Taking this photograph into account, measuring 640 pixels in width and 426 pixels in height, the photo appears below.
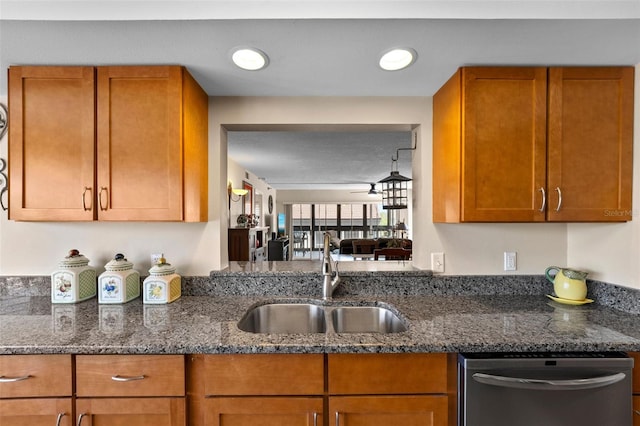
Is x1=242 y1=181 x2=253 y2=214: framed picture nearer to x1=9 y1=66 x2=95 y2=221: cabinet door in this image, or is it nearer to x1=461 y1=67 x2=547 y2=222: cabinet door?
x1=9 y1=66 x2=95 y2=221: cabinet door

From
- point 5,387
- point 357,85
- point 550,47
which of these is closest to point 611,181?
point 550,47

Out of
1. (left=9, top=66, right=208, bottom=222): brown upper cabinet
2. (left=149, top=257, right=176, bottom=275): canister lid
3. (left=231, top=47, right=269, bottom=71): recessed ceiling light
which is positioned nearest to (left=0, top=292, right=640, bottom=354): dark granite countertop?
(left=149, top=257, right=176, bottom=275): canister lid

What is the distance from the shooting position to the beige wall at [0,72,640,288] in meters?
1.71

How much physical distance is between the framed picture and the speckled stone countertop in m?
3.45

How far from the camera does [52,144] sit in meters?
1.39

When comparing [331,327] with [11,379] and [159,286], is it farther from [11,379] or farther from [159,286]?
[11,379]

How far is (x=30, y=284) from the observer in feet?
5.48

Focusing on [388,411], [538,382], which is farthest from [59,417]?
[538,382]

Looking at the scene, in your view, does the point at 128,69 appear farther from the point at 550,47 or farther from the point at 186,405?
the point at 550,47

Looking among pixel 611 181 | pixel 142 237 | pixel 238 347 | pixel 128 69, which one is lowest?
pixel 238 347

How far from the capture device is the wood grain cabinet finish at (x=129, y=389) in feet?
3.48

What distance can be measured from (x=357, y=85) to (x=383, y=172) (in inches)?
158

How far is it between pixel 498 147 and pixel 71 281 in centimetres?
218

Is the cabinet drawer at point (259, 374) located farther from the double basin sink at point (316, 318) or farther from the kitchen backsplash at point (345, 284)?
the kitchen backsplash at point (345, 284)
